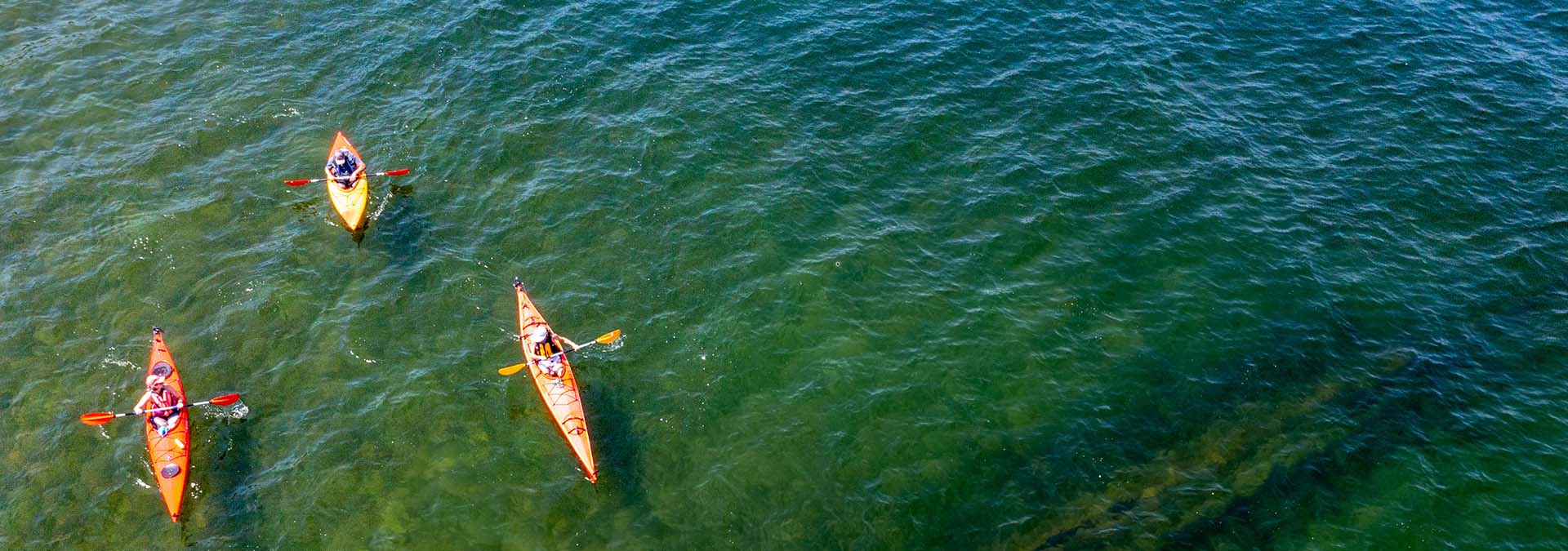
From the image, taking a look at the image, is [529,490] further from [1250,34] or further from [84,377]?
[1250,34]

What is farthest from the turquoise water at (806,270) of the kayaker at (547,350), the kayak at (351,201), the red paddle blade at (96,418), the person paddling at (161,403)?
the kayaker at (547,350)

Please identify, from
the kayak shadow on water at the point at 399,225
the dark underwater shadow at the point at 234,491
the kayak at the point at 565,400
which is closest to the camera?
the dark underwater shadow at the point at 234,491

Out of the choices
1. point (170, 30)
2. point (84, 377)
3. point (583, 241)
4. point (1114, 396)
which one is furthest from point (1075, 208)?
point (170, 30)

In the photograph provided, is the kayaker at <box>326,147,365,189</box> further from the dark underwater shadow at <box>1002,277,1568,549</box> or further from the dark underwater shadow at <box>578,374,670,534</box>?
the dark underwater shadow at <box>1002,277,1568,549</box>

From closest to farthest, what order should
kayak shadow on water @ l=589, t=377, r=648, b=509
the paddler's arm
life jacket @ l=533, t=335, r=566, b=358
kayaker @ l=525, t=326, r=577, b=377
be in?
kayak shadow on water @ l=589, t=377, r=648, b=509
the paddler's arm
kayaker @ l=525, t=326, r=577, b=377
life jacket @ l=533, t=335, r=566, b=358

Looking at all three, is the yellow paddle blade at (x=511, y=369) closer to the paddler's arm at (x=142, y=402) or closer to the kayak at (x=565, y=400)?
the kayak at (x=565, y=400)

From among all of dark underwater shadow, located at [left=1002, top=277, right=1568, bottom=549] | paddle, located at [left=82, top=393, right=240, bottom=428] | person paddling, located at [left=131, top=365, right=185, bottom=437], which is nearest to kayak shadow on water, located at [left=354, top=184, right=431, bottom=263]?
paddle, located at [left=82, top=393, right=240, bottom=428]

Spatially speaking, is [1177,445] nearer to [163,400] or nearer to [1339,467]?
[1339,467]
